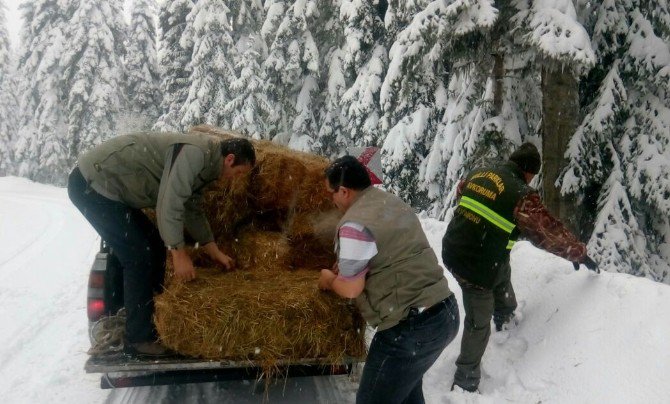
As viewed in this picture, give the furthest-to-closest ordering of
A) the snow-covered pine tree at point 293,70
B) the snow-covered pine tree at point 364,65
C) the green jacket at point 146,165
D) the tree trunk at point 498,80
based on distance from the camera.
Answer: the snow-covered pine tree at point 293,70
the snow-covered pine tree at point 364,65
the tree trunk at point 498,80
the green jacket at point 146,165

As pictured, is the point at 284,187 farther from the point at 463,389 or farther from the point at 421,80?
the point at 421,80

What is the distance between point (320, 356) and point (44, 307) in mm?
4575

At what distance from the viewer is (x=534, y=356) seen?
410cm

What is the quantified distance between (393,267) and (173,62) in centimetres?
2334

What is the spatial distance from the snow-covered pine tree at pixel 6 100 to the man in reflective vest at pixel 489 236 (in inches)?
1794

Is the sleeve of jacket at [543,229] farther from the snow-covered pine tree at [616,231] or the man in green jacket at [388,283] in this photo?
the snow-covered pine tree at [616,231]

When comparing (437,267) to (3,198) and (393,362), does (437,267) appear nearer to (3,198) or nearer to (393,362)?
(393,362)

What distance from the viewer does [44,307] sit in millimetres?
6332

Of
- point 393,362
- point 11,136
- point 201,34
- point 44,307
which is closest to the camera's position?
point 393,362

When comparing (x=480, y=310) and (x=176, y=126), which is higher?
(x=480, y=310)

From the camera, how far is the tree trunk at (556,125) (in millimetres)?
6625

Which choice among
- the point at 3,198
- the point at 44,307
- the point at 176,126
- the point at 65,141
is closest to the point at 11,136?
the point at 65,141

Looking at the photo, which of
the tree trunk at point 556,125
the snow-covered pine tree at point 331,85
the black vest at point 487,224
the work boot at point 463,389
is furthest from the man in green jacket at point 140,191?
the snow-covered pine tree at point 331,85

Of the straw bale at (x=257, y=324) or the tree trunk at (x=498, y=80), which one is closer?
the straw bale at (x=257, y=324)
